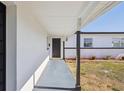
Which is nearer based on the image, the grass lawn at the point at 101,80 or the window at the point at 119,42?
the grass lawn at the point at 101,80

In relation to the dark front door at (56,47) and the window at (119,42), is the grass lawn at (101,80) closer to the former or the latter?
the dark front door at (56,47)

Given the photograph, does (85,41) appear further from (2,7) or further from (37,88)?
(2,7)

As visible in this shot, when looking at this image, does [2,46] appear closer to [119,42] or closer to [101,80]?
[101,80]

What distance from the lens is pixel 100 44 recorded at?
20.0m

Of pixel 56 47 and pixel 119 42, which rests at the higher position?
pixel 119 42

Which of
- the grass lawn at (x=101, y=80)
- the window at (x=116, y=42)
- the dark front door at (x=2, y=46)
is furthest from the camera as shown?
the window at (x=116, y=42)

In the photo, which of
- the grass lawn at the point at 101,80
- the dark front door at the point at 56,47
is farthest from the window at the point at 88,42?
the grass lawn at the point at 101,80

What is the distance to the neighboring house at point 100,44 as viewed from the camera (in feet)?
64.8

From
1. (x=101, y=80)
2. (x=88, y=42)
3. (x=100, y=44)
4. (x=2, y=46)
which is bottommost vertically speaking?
(x=101, y=80)

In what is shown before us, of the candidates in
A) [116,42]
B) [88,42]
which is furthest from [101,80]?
[116,42]

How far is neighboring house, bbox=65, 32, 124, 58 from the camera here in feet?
64.8

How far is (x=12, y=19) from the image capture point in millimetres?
3348

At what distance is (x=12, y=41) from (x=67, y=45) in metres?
16.2

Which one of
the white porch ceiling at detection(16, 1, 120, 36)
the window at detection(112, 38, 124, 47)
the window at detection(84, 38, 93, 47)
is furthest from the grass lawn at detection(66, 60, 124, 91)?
the window at detection(112, 38, 124, 47)
